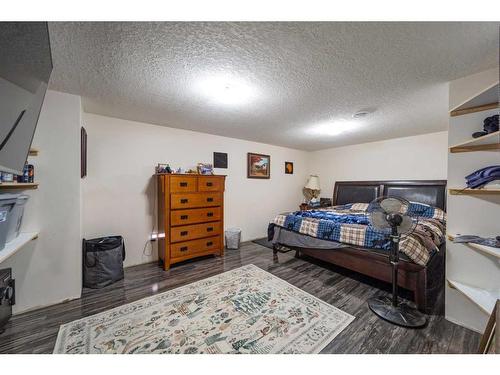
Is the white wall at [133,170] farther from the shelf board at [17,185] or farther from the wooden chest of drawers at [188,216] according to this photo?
the shelf board at [17,185]

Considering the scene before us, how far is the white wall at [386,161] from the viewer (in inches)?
130

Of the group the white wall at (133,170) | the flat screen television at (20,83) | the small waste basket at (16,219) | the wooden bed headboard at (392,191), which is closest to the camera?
the flat screen television at (20,83)

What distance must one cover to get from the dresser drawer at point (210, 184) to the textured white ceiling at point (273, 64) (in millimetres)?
964

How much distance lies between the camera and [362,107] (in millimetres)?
2240

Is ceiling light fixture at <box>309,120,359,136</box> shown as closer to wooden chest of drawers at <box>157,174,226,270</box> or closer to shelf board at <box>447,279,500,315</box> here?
wooden chest of drawers at <box>157,174,226,270</box>

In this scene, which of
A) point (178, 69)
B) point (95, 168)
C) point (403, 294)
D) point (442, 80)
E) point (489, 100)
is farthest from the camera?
point (95, 168)

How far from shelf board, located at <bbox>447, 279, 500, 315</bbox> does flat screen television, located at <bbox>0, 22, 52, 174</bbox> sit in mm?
2769

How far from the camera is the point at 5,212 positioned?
1.32 metres

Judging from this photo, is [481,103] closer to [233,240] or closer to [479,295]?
[479,295]

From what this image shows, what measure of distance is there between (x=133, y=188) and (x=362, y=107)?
324 cm

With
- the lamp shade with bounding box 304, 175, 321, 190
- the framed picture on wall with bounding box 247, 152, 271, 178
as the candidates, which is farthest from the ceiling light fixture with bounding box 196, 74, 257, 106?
the lamp shade with bounding box 304, 175, 321, 190

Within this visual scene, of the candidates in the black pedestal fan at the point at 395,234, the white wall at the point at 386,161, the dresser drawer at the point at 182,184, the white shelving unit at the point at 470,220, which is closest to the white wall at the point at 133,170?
the dresser drawer at the point at 182,184

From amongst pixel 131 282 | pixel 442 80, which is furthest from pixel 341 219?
pixel 131 282

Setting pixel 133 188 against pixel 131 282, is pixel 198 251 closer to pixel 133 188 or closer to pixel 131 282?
pixel 131 282
